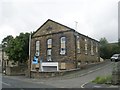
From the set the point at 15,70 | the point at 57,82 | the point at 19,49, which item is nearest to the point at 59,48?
the point at 19,49

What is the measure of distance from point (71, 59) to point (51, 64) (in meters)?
4.70

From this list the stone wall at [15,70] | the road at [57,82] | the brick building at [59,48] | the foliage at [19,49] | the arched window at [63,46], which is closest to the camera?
the road at [57,82]

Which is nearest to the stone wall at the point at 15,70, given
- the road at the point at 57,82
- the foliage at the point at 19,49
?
the foliage at the point at 19,49

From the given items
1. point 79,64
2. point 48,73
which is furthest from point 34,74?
point 79,64

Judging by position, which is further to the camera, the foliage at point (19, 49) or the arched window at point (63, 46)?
the foliage at point (19, 49)

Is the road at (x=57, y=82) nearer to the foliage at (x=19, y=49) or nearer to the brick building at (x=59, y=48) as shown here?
the brick building at (x=59, y=48)

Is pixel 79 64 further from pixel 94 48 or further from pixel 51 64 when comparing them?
pixel 94 48

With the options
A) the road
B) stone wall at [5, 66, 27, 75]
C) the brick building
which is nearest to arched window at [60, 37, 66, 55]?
the brick building

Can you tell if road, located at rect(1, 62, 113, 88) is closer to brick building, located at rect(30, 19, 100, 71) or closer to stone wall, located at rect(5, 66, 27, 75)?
brick building, located at rect(30, 19, 100, 71)

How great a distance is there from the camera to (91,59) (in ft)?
161

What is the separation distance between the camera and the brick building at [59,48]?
41.7 m

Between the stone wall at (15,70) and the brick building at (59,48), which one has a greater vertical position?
the brick building at (59,48)

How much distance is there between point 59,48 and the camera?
143ft

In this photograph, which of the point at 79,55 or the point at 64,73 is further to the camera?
the point at 79,55
